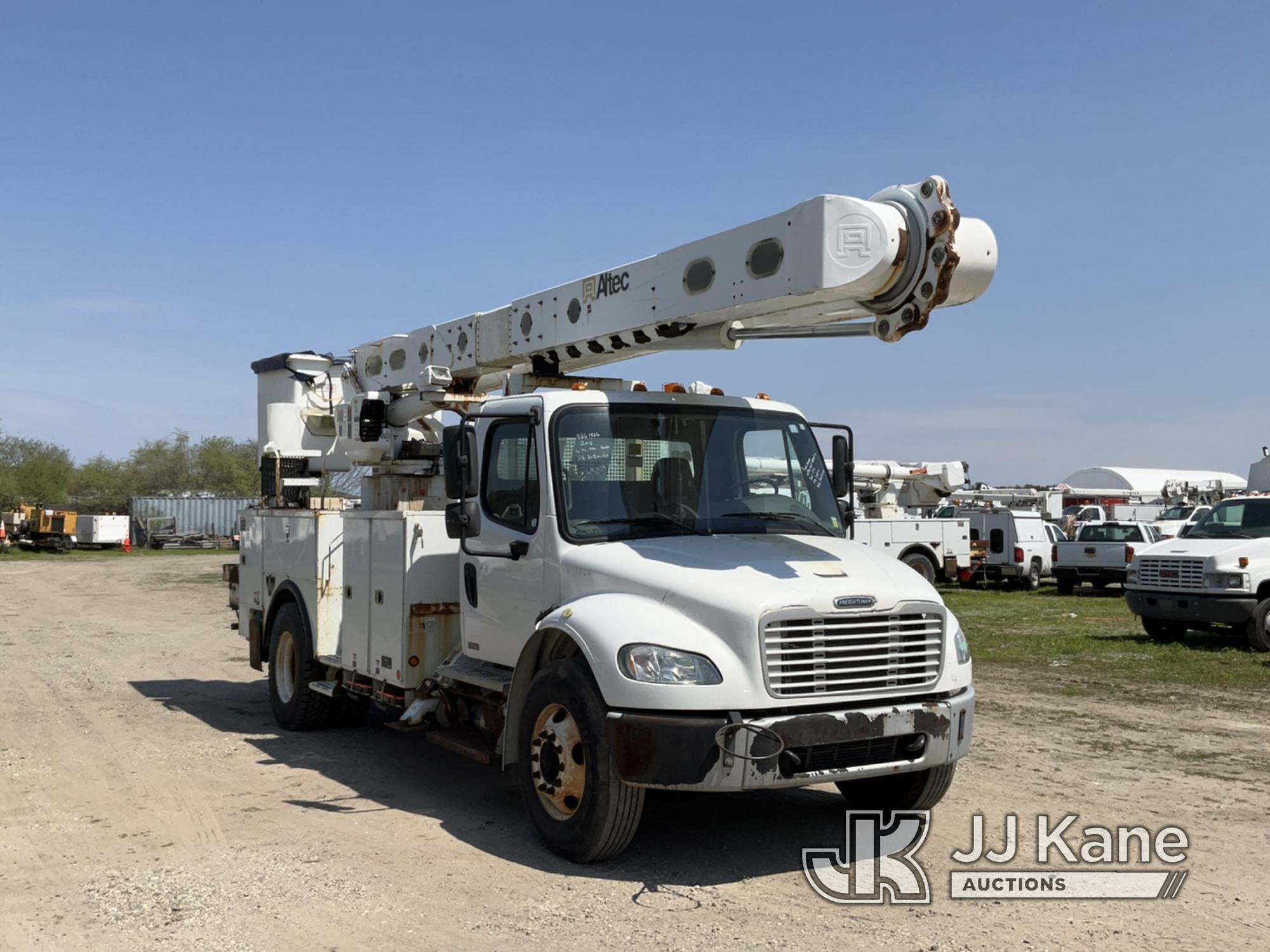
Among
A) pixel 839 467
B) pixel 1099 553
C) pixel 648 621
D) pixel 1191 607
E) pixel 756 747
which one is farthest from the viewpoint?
pixel 1099 553

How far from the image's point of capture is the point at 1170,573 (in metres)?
15.5

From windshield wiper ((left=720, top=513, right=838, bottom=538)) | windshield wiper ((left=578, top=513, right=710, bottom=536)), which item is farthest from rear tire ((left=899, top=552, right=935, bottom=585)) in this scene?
windshield wiper ((left=578, top=513, right=710, bottom=536))

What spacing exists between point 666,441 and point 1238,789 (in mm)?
4439

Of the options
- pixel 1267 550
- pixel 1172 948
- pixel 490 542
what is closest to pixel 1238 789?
pixel 1172 948

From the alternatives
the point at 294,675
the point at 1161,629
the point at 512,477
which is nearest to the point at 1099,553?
the point at 1161,629

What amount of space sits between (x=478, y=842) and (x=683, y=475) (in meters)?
2.35

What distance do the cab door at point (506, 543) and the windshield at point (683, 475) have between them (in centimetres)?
25

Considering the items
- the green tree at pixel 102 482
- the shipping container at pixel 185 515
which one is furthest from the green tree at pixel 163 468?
the shipping container at pixel 185 515

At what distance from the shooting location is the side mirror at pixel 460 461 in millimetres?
6949

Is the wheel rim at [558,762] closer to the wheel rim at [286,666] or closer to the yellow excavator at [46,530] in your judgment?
the wheel rim at [286,666]

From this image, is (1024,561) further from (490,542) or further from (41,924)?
(41,924)

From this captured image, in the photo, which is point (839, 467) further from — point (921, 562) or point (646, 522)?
point (921, 562)

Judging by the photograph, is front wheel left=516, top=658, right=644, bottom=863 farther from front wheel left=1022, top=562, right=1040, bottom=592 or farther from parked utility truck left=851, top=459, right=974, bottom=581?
front wheel left=1022, top=562, right=1040, bottom=592

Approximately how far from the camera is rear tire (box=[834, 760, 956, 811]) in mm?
6547
